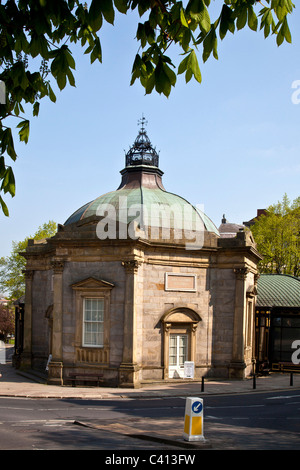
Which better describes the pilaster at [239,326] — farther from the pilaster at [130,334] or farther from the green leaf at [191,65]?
the green leaf at [191,65]

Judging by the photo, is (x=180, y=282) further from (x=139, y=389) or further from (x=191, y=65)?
(x=191, y=65)

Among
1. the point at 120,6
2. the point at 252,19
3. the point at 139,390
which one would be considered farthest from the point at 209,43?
the point at 139,390

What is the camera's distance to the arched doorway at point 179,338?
90.6 ft

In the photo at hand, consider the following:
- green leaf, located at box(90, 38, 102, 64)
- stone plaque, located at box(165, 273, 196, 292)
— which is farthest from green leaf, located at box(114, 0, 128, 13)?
stone plaque, located at box(165, 273, 196, 292)

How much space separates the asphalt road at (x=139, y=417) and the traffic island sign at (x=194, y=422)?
0.44m

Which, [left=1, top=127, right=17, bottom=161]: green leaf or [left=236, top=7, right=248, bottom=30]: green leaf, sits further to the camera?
[left=1, top=127, right=17, bottom=161]: green leaf

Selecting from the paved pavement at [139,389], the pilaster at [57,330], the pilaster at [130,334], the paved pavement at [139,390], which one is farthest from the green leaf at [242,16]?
the pilaster at [57,330]

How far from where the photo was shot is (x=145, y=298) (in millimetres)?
27531

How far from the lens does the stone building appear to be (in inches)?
1033

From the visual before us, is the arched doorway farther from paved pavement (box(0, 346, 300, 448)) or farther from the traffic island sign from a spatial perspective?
the traffic island sign

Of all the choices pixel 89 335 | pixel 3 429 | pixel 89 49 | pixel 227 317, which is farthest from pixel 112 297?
pixel 89 49

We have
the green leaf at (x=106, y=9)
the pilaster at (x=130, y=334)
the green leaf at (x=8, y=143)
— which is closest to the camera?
the green leaf at (x=106, y=9)

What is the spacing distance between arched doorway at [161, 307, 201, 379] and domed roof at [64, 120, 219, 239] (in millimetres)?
4511

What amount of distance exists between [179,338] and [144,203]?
8.27 m
